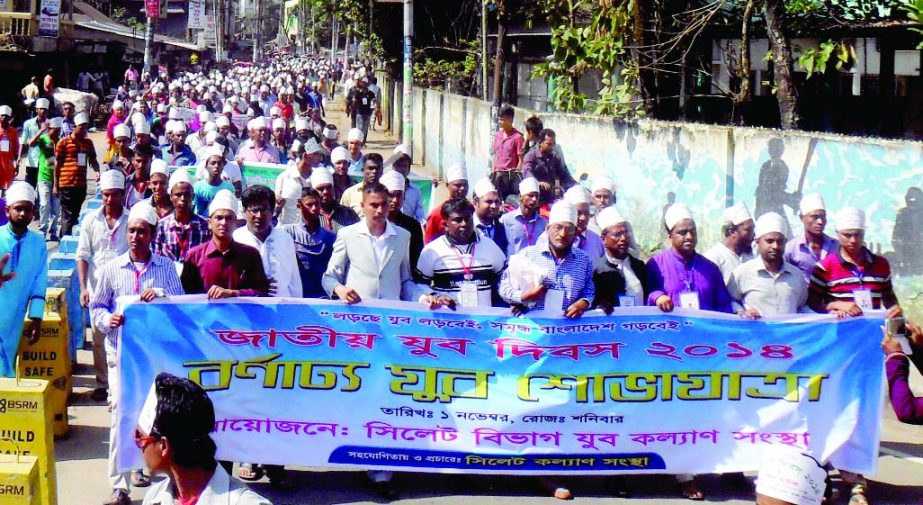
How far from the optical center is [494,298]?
816 cm

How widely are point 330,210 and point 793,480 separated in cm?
635

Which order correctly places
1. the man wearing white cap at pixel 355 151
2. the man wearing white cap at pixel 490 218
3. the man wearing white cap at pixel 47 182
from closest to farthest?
the man wearing white cap at pixel 490 218
the man wearing white cap at pixel 355 151
the man wearing white cap at pixel 47 182

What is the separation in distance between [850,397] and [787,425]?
0.42 meters

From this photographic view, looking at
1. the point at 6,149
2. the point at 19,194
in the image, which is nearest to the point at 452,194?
the point at 19,194

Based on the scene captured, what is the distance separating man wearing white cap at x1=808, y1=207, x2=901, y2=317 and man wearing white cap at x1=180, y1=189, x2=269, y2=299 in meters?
3.48

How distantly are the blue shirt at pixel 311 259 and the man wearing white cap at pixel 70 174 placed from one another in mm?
7474

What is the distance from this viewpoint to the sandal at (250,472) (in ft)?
25.4

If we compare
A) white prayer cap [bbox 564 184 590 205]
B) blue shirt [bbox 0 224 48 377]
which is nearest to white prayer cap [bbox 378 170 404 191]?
white prayer cap [bbox 564 184 590 205]

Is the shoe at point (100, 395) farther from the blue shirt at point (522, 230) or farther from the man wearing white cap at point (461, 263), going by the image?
the blue shirt at point (522, 230)

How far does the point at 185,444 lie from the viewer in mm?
3688

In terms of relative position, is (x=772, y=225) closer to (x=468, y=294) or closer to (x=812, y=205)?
(x=812, y=205)

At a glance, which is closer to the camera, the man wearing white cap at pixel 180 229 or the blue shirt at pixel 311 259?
the blue shirt at pixel 311 259

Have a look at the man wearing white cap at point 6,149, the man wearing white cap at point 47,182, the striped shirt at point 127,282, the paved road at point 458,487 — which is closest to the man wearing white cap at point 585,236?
the paved road at point 458,487

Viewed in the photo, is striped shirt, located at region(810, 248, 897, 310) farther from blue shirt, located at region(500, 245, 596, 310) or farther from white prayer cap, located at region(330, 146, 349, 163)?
white prayer cap, located at region(330, 146, 349, 163)
